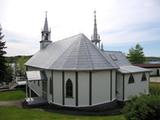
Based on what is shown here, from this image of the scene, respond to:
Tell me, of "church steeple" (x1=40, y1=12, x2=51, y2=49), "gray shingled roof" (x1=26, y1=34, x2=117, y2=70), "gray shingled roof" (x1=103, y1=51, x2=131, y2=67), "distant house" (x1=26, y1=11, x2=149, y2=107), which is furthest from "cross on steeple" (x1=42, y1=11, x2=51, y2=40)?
"gray shingled roof" (x1=26, y1=34, x2=117, y2=70)

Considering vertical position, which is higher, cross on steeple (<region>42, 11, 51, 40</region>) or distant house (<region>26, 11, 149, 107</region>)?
cross on steeple (<region>42, 11, 51, 40</region>)

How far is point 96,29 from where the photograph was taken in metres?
31.6

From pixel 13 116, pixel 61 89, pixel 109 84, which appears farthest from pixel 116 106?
pixel 13 116

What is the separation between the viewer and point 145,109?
1020 centimetres

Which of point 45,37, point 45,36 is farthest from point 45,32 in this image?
point 45,37

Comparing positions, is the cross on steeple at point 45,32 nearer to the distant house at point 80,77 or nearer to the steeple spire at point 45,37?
the steeple spire at point 45,37

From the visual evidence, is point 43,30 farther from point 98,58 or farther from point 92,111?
point 92,111

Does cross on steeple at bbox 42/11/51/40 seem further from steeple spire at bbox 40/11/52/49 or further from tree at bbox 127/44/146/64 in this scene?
A: tree at bbox 127/44/146/64

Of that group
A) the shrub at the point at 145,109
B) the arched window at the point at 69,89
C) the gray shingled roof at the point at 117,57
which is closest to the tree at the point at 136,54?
the gray shingled roof at the point at 117,57

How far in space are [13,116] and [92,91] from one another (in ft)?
23.5

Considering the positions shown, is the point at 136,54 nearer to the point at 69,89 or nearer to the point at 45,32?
the point at 45,32

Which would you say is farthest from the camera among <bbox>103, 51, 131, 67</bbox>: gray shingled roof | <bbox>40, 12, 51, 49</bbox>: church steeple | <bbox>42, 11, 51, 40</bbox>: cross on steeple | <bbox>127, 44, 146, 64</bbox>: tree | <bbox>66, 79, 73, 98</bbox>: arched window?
<bbox>127, 44, 146, 64</bbox>: tree

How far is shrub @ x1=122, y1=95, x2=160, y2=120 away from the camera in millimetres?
10197

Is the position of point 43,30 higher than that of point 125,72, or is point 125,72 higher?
point 43,30
